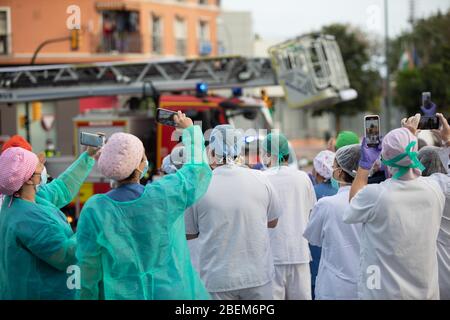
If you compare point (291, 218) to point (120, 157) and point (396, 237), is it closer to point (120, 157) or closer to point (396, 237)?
point (396, 237)

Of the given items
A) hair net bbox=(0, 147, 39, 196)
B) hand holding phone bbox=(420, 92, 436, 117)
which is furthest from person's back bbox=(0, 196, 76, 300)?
hand holding phone bbox=(420, 92, 436, 117)

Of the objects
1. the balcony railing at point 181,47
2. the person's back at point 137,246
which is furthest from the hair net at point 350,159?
the balcony railing at point 181,47

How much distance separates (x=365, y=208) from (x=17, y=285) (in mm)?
2156

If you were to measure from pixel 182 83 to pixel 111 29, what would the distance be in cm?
1932

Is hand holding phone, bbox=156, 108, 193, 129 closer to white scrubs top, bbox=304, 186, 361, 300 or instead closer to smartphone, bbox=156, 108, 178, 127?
smartphone, bbox=156, 108, 178, 127

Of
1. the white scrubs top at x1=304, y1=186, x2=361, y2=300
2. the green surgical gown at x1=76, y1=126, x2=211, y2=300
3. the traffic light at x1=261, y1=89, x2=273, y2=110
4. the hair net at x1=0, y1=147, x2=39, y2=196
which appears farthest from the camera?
the traffic light at x1=261, y1=89, x2=273, y2=110

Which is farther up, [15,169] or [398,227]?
[15,169]

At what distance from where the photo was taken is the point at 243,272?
5520mm

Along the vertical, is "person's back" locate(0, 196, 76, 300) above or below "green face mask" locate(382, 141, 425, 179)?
below

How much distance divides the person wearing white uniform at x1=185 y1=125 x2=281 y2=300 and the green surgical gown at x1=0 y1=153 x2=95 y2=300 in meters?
0.86

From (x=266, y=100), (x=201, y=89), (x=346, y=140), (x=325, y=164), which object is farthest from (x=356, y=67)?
(x=325, y=164)

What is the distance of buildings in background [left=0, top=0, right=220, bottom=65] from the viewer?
65.1 feet

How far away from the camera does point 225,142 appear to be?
5887mm

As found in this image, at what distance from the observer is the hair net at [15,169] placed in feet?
17.3
